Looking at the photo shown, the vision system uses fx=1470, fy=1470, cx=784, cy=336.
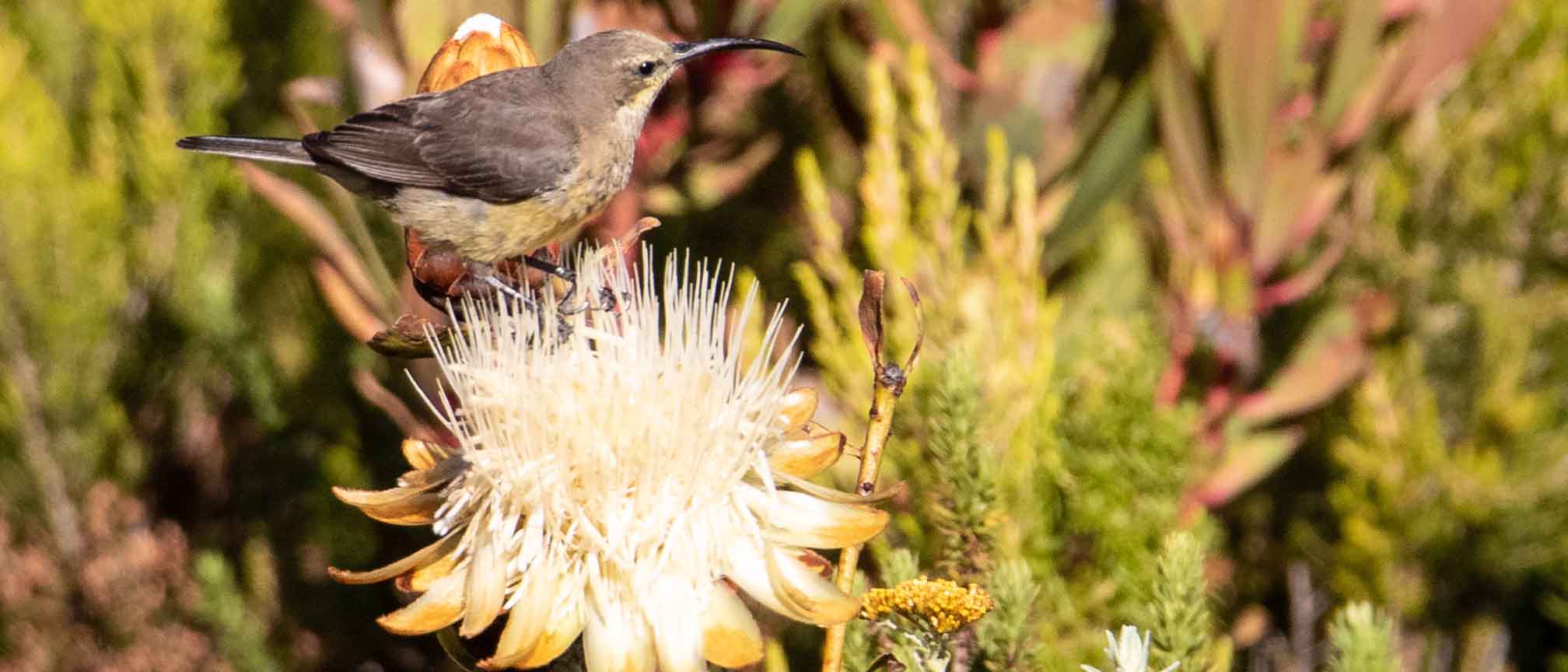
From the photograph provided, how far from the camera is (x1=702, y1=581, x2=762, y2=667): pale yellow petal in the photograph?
2.89 feet

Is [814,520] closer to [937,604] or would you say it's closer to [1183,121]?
[937,604]

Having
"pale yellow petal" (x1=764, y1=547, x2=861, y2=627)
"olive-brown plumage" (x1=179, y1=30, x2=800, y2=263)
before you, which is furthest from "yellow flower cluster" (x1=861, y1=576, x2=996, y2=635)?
"olive-brown plumage" (x1=179, y1=30, x2=800, y2=263)

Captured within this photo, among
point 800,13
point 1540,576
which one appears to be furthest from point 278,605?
point 1540,576

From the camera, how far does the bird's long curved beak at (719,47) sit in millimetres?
1270

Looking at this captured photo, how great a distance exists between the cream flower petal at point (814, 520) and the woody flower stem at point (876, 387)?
51mm

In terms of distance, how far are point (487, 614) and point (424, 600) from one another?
60 mm

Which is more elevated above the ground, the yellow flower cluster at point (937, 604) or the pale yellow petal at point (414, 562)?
the yellow flower cluster at point (937, 604)

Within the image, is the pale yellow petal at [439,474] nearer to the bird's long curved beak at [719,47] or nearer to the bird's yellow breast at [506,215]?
the bird's yellow breast at [506,215]

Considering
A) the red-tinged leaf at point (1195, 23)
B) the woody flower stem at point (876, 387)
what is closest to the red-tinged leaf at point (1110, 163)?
the red-tinged leaf at point (1195, 23)

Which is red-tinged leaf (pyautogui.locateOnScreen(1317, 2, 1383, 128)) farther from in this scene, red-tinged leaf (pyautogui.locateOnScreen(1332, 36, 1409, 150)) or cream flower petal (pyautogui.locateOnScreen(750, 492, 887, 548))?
cream flower petal (pyautogui.locateOnScreen(750, 492, 887, 548))

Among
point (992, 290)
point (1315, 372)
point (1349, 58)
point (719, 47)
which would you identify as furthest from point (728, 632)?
point (1315, 372)

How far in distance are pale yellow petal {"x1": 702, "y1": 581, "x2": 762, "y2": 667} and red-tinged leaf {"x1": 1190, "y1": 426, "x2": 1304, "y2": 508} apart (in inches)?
44.4

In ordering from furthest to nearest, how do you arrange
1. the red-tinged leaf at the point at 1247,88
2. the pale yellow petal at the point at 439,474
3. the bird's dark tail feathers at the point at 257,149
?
the red-tinged leaf at the point at 1247,88 → the bird's dark tail feathers at the point at 257,149 → the pale yellow petal at the point at 439,474

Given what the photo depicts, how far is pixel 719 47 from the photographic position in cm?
127
